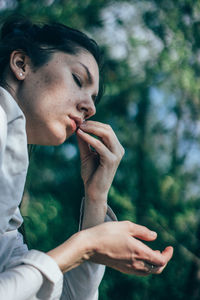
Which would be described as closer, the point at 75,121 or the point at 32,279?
the point at 32,279

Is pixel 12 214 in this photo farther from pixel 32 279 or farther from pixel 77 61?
pixel 77 61

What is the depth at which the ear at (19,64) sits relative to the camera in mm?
1246

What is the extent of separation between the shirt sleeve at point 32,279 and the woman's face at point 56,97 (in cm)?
48

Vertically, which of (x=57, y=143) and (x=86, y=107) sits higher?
(x=86, y=107)

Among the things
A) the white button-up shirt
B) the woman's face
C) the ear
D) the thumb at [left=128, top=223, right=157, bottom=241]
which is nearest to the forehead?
the woman's face

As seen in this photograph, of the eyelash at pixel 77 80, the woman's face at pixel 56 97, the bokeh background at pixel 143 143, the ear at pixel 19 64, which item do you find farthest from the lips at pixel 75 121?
the bokeh background at pixel 143 143

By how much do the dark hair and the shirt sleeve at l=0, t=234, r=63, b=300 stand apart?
70 cm

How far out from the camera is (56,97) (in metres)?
1.24

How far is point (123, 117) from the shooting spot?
2842 millimetres

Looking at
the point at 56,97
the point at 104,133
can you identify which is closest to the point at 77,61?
the point at 56,97

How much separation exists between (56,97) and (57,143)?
18 centimetres

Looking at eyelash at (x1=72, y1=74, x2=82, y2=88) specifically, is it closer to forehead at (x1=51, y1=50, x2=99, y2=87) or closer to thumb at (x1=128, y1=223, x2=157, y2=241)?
forehead at (x1=51, y1=50, x2=99, y2=87)

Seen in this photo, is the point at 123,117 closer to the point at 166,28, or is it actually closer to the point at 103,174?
the point at 166,28

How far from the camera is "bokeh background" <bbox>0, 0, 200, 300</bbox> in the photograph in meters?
2.48
